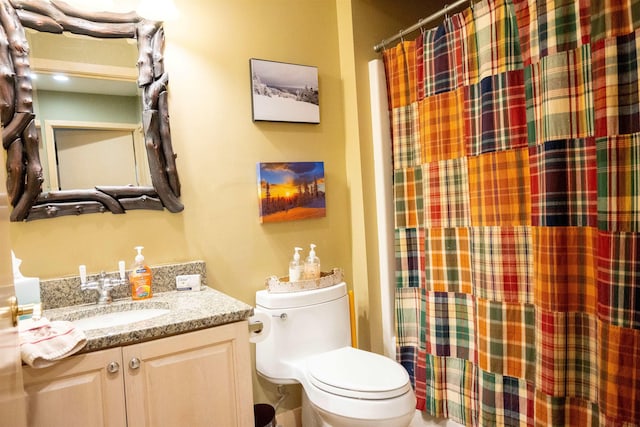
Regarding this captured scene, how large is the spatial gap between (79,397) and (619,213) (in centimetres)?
167

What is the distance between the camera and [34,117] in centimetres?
153

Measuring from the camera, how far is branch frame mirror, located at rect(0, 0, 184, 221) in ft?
4.86

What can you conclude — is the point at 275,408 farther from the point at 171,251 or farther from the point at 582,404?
the point at 582,404

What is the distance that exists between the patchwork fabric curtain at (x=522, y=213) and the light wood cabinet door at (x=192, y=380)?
0.90m

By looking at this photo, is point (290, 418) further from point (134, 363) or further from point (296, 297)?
point (134, 363)

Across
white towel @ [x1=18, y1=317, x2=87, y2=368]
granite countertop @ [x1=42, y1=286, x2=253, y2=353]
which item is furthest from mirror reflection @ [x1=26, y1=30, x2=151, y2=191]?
white towel @ [x1=18, y1=317, x2=87, y2=368]

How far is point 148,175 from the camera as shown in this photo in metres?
1.73

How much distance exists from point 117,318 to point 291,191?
0.96m

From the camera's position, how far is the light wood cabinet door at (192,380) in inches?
48.9

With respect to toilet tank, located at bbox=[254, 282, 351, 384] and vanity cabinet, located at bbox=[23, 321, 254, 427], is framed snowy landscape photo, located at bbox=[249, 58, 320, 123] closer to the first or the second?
toilet tank, located at bbox=[254, 282, 351, 384]

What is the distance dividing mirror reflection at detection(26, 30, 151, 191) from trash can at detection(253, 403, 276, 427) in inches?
44.5

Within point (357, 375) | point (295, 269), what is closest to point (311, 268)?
point (295, 269)

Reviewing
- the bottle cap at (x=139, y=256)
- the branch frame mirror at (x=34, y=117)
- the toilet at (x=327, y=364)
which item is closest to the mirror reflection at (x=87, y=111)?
the branch frame mirror at (x=34, y=117)

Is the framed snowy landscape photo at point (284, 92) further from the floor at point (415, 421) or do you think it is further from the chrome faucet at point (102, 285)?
the floor at point (415, 421)
